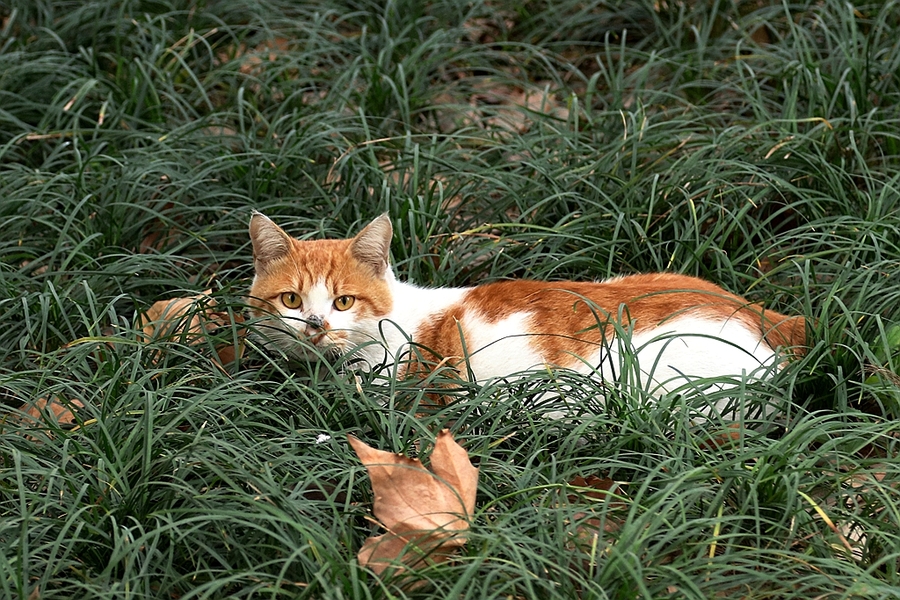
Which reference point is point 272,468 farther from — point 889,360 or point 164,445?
point 889,360

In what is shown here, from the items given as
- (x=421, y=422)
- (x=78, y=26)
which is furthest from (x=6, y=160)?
(x=421, y=422)

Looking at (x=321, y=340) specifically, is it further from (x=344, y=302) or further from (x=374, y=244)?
(x=374, y=244)

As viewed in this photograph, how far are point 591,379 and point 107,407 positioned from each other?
144cm

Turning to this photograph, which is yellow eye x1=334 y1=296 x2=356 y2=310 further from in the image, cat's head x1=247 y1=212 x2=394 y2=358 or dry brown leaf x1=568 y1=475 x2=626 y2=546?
dry brown leaf x1=568 y1=475 x2=626 y2=546

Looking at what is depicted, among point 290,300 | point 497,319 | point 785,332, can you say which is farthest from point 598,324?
point 290,300

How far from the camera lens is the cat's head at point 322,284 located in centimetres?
353

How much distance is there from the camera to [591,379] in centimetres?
319

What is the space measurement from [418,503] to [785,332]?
1536 mm

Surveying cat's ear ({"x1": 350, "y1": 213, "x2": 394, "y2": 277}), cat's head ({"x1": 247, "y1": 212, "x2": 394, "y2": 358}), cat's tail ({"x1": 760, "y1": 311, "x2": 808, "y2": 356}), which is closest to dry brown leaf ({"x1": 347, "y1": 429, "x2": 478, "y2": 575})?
cat's head ({"x1": 247, "y1": 212, "x2": 394, "y2": 358})

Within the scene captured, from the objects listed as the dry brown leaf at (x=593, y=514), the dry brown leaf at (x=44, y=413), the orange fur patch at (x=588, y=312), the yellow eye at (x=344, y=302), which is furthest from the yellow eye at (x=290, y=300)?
the dry brown leaf at (x=593, y=514)

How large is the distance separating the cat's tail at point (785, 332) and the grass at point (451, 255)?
0.40 feet

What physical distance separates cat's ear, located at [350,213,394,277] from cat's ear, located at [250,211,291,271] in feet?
0.78

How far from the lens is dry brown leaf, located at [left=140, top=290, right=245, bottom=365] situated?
3.54 m

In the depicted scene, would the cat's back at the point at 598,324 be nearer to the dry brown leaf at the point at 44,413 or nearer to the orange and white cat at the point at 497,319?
the orange and white cat at the point at 497,319
